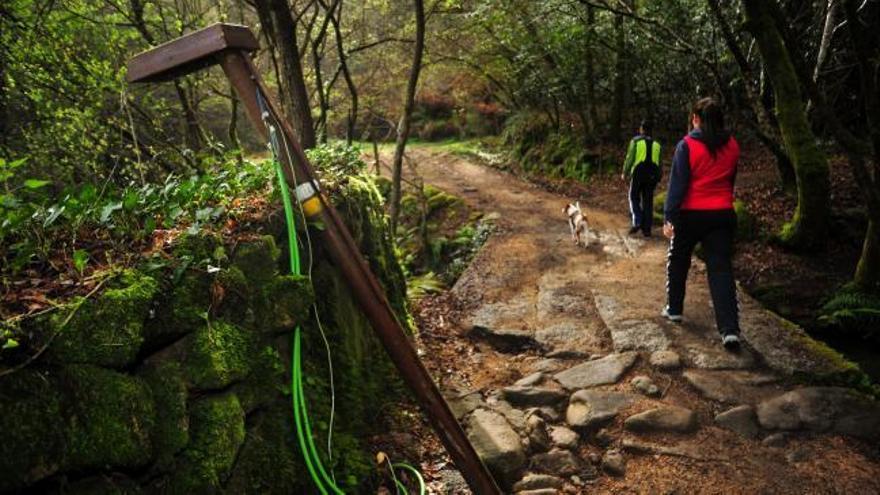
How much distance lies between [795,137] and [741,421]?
19.0ft

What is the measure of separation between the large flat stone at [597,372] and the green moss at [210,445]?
3.28 m

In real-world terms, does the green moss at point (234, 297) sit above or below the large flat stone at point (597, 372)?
above

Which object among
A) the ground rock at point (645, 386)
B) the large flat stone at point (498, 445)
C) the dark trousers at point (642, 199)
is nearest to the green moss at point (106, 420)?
the large flat stone at point (498, 445)

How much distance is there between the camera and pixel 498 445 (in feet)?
13.1

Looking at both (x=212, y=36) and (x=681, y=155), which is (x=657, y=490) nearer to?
(x=681, y=155)

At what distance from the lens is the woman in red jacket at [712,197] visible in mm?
4898

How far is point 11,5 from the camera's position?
644 cm

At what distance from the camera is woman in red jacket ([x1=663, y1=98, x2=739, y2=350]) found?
16.1 ft

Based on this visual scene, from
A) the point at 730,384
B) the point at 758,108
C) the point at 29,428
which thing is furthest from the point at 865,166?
the point at 29,428

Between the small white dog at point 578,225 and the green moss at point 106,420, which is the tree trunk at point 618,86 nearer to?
the small white dog at point 578,225

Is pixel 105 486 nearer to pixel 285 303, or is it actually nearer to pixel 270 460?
pixel 270 460

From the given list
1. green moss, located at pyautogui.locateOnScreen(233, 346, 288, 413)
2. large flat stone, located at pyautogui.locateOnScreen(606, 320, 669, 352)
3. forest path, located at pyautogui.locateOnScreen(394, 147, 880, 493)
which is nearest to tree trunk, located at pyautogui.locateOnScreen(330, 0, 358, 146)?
forest path, located at pyautogui.locateOnScreen(394, 147, 880, 493)

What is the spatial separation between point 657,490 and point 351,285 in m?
2.58

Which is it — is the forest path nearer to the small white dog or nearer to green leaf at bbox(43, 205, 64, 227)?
the small white dog
